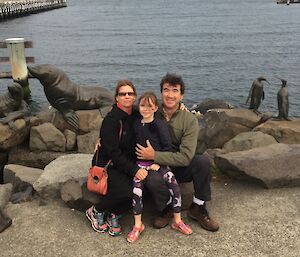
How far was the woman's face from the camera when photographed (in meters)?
3.90

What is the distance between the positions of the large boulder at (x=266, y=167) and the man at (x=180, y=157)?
0.89 metres

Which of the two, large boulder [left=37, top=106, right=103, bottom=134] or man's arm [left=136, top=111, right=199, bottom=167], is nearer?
man's arm [left=136, top=111, right=199, bottom=167]

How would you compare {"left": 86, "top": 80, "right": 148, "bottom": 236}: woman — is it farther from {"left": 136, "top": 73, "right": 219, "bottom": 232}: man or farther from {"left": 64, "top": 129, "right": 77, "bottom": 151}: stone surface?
{"left": 64, "top": 129, "right": 77, "bottom": 151}: stone surface

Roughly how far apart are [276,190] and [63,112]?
5236 millimetres

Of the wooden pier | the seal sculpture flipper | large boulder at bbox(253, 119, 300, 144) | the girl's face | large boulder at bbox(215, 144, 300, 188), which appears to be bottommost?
large boulder at bbox(253, 119, 300, 144)

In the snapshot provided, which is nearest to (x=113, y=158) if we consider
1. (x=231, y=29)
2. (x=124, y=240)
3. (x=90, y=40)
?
(x=124, y=240)

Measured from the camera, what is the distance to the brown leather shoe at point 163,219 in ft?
13.2

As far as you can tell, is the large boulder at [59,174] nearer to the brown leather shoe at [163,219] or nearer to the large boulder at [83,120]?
the brown leather shoe at [163,219]

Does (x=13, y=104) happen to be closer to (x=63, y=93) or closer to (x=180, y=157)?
(x=63, y=93)

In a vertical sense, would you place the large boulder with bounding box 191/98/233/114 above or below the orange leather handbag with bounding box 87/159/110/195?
below

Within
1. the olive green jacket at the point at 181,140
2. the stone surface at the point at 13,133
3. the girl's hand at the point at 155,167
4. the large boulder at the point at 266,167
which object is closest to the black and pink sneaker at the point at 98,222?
the girl's hand at the point at 155,167

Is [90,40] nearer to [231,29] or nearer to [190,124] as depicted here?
[231,29]

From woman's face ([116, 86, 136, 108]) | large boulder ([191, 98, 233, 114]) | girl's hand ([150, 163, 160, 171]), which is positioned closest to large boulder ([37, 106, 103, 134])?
woman's face ([116, 86, 136, 108])

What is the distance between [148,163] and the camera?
13.0 feet
